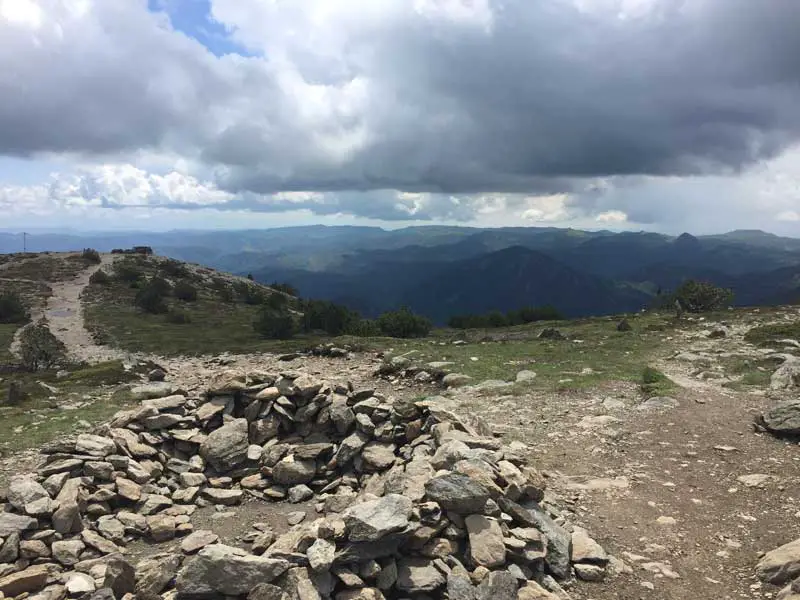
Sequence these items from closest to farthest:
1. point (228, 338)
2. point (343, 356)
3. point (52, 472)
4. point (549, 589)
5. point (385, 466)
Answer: point (549, 589) < point (52, 472) < point (385, 466) < point (343, 356) < point (228, 338)

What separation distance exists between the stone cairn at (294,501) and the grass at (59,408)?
213 inches

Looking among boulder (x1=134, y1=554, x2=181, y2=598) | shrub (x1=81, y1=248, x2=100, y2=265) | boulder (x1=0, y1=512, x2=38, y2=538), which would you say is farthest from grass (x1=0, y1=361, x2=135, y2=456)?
shrub (x1=81, y1=248, x2=100, y2=265)

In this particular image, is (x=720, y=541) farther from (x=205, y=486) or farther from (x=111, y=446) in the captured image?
(x=111, y=446)

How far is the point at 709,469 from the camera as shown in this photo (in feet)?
51.0

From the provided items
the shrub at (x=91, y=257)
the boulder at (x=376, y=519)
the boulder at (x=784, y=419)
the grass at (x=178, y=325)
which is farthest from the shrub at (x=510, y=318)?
the shrub at (x=91, y=257)

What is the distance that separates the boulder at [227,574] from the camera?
31.8 ft

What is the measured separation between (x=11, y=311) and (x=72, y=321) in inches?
537

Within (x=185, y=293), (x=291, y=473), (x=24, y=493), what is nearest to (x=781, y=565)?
(x=291, y=473)

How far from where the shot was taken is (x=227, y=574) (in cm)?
976

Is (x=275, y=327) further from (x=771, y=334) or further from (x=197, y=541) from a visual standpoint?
(x=197, y=541)

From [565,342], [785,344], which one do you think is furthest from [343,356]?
[785,344]

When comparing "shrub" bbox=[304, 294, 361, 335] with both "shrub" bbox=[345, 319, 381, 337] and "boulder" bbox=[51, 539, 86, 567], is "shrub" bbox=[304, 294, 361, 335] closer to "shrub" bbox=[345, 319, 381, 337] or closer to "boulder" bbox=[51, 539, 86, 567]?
"shrub" bbox=[345, 319, 381, 337]

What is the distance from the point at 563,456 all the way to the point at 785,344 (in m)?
25.8

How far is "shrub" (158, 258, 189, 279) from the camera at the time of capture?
137 m
